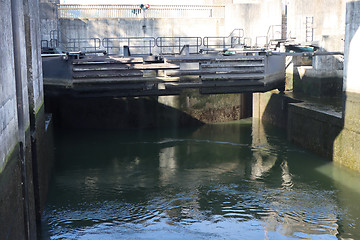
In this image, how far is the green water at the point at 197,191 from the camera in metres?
7.12

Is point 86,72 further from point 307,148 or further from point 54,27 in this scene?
point 54,27

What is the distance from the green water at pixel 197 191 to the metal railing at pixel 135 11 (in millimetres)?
11423

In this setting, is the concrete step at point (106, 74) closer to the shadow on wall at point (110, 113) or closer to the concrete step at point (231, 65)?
the concrete step at point (231, 65)

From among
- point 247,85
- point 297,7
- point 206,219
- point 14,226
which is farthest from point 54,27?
point 14,226

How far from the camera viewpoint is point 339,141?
33.4 feet

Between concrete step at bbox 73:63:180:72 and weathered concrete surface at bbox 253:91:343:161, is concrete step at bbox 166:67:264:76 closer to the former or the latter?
concrete step at bbox 73:63:180:72

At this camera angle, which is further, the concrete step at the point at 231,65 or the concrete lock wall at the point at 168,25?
the concrete lock wall at the point at 168,25

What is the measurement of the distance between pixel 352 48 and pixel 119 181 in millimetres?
5694

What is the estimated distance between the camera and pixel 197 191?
29.4 feet

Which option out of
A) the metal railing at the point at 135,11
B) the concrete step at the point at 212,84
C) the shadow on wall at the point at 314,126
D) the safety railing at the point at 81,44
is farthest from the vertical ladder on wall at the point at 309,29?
the safety railing at the point at 81,44

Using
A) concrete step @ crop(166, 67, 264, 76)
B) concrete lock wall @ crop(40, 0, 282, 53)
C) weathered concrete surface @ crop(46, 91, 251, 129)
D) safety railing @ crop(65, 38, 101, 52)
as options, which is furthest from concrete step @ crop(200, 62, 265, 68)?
safety railing @ crop(65, 38, 101, 52)

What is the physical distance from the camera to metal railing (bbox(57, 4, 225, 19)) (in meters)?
23.4

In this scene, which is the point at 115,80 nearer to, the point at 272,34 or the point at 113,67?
the point at 113,67

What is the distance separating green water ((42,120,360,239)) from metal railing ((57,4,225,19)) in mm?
11423
